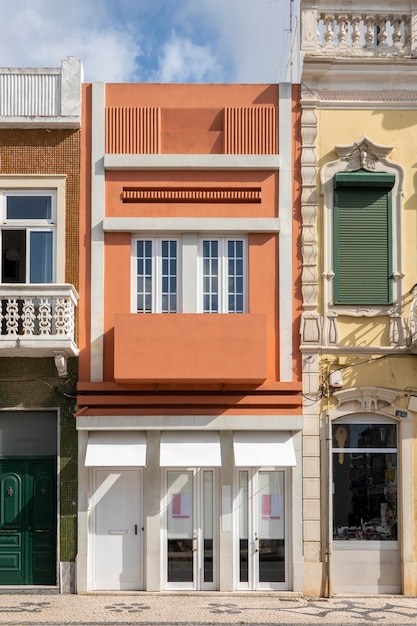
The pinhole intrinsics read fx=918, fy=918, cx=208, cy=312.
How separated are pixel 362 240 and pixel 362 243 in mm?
53

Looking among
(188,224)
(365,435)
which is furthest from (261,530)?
(188,224)

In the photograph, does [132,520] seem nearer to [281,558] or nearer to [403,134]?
[281,558]

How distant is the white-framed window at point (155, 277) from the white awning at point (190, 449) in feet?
7.37

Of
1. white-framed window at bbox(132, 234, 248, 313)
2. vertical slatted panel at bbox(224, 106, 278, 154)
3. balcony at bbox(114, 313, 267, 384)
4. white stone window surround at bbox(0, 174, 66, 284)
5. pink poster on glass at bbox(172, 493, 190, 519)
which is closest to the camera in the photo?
balcony at bbox(114, 313, 267, 384)

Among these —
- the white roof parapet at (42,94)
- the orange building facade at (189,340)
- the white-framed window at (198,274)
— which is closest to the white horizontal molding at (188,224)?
the orange building facade at (189,340)

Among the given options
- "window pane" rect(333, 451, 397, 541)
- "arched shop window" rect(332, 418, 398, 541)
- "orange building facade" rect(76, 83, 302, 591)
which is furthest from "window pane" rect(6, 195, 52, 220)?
"window pane" rect(333, 451, 397, 541)

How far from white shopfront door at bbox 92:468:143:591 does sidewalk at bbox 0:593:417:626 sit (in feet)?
1.07

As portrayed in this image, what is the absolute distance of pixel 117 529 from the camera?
15.8m

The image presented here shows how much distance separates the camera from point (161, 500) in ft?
51.7

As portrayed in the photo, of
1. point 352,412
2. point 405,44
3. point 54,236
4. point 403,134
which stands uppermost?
point 405,44

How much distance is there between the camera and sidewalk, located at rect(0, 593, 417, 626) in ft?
44.8

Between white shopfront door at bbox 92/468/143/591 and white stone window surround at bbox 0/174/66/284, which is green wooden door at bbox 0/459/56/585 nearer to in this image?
white shopfront door at bbox 92/468/143/591

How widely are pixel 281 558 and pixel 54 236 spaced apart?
6.88 metres

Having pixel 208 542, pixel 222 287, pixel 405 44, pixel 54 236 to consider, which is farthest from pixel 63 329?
pixel 405 44
